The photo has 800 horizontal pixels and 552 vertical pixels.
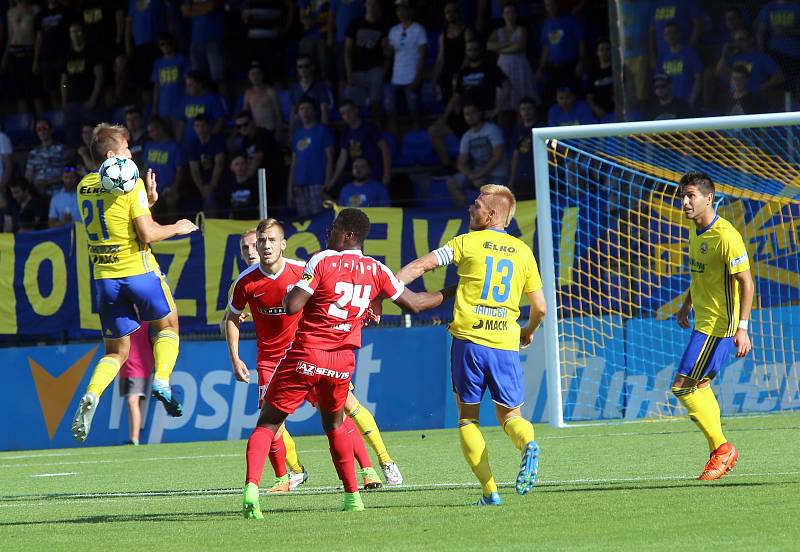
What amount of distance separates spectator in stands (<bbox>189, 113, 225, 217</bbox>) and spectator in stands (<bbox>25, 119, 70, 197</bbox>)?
2456 millimetres

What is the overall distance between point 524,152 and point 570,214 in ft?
9.34

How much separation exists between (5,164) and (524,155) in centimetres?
837

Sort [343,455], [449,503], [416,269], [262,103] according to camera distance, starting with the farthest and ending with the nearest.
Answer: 1. [262,103]
2. [449,503]
3. [343,455]
4. [416,269]

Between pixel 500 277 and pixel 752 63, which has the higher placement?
pixel 752 63

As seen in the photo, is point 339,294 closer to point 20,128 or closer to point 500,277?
point 500,277

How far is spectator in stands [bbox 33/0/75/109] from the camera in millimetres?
21984

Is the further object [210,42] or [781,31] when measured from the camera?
[210,42]

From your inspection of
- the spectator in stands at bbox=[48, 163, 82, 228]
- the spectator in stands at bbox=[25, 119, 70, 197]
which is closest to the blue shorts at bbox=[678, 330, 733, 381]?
the spectator in stands at bbox=[48, 163, 82, 228]

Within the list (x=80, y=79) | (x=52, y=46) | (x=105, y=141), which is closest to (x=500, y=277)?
(x=105, y=141)

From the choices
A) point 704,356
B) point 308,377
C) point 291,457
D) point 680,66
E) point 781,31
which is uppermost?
point 781,31

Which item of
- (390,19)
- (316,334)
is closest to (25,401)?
(390,19)

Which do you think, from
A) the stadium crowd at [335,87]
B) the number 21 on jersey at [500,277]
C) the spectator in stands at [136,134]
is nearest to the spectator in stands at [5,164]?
the stadium crowd at [335,87]

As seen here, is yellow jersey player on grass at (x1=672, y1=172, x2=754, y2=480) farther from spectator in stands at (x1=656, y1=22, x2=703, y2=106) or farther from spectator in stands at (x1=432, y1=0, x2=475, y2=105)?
spectator in stands at (x1=432, y1=0, x2=475, y2=105)

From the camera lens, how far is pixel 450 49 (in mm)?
18969
